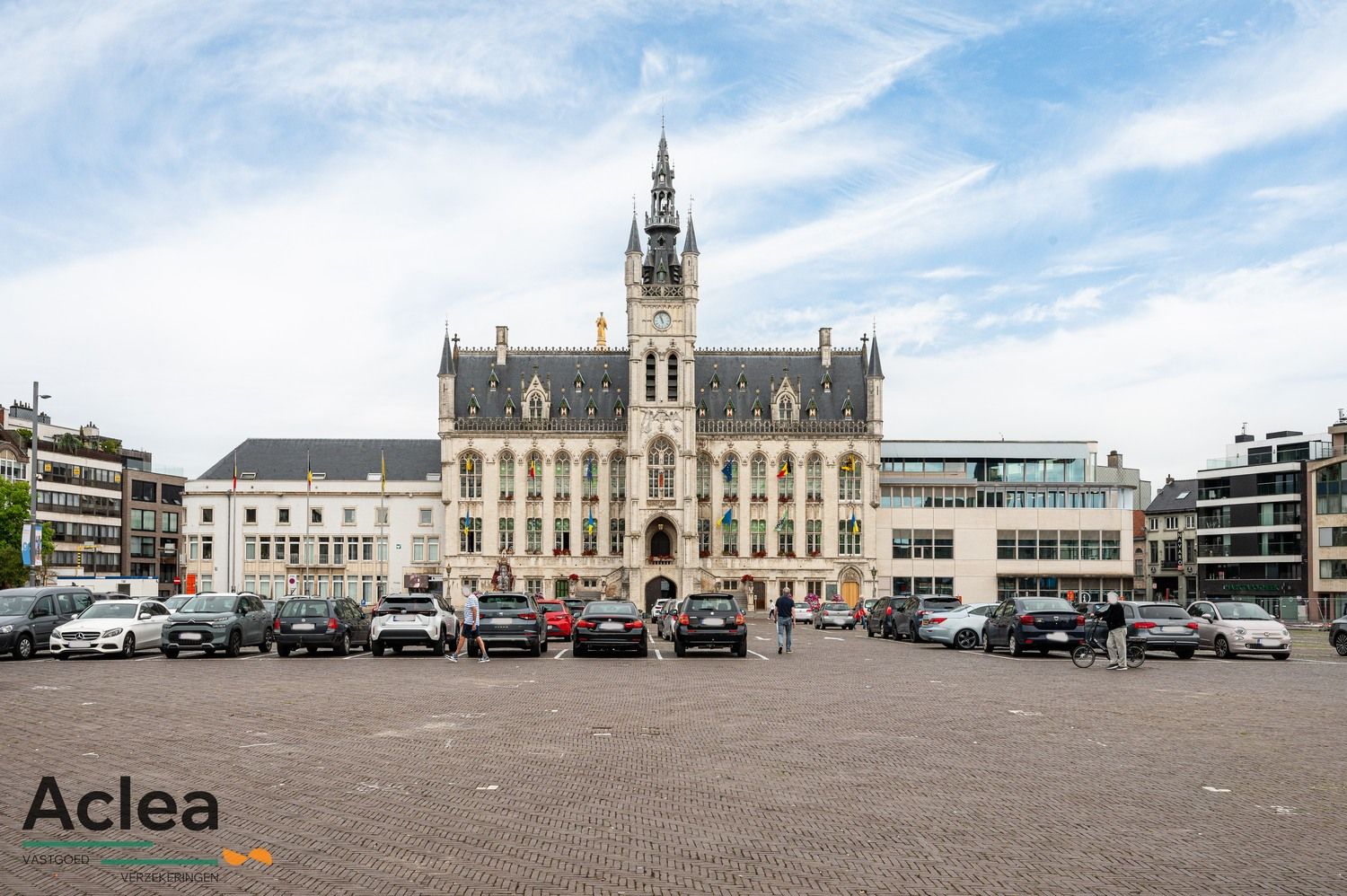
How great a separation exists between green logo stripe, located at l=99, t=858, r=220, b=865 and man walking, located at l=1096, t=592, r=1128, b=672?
2279 centimetres

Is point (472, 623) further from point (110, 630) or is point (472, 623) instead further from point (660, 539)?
point (660, 539)

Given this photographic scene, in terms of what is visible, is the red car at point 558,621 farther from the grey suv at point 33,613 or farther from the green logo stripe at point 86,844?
the green logo stripe at point 86,844

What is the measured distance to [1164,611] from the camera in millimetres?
32750

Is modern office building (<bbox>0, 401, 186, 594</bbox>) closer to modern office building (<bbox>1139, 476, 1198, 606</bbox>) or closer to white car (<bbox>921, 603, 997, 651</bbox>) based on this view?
white car (<bbox>921, 603, 997, 651</bbox>)

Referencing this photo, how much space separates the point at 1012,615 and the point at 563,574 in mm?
66830

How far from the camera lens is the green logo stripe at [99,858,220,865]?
347 inches

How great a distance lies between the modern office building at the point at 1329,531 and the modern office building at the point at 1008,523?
490 inches

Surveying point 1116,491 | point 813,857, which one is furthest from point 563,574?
point 813,857

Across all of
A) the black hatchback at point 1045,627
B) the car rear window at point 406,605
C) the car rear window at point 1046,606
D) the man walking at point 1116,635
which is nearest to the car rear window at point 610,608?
the car rear window at point 406,605

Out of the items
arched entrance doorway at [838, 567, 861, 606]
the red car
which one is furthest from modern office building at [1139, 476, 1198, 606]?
the red car

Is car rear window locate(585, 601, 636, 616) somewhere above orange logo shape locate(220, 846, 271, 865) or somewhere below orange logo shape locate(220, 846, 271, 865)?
above

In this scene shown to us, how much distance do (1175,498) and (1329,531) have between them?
31.0m

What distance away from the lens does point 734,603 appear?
3294 centimetres

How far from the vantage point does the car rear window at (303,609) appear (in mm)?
32562
